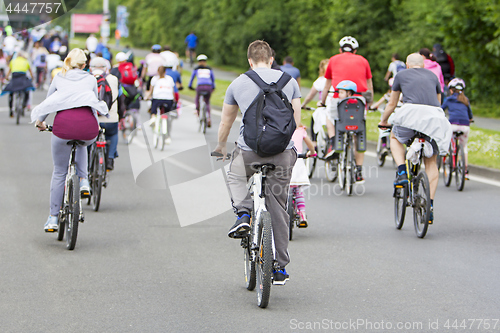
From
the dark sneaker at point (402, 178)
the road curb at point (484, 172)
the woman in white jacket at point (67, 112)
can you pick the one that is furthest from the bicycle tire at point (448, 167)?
the woman in white jacket at point (67, 112)

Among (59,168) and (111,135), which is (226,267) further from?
(111,135)

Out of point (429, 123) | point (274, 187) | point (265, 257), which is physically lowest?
point (265, 257)

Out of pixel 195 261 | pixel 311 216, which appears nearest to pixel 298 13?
pixel 311 216

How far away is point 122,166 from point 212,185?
2.67 m

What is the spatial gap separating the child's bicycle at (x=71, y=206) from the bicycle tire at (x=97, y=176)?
1.86 meters

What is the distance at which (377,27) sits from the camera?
109ft

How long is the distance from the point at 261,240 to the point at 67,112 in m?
3.02

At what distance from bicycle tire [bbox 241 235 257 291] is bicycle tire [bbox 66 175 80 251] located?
211 cm

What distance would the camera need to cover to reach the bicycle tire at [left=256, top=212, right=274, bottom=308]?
19.4ft

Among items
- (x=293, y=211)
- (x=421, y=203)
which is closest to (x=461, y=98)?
(x=421, y=203)

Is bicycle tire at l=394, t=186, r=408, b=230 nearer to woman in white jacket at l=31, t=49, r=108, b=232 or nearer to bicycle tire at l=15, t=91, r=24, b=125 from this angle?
woman in white jacket at l=31, t=49, r=108, b=232

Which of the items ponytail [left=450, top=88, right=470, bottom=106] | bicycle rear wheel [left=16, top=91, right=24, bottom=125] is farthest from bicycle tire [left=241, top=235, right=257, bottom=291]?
bicycle rear wheel [left=16, top=91, right=24, bottom=125]

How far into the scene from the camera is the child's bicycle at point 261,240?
5.93 meters

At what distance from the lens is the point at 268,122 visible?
602 centimetres
